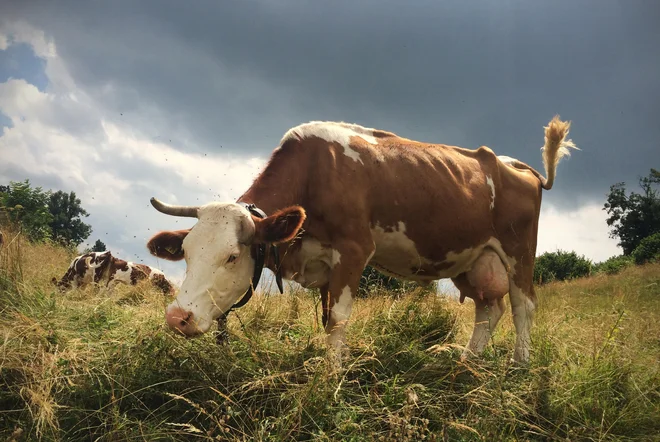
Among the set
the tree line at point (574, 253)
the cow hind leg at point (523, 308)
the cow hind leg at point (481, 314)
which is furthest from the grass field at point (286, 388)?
the tree line at point (574, 253)

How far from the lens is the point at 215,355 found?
3.66 m

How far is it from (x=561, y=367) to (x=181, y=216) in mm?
3803

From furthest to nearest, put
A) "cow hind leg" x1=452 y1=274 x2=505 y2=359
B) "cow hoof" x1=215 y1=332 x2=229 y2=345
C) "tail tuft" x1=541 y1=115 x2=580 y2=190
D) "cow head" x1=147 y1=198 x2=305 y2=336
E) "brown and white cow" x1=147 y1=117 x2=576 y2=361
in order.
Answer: "tail tuft" x1=541 y1=115 x2=580 y2=190 < "cow hind leg" x1=452 y1=274 x2=505 y2=359 < "cow hoof" x1=215 y1=332 x2=229 y2=345 < "brown and white cow" x1=147 y1=117 x2=576 y2=361 < "cow head" x1=147 y1=198 x2=305 y2=336

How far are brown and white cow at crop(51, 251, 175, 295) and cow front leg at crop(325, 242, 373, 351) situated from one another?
724 centimetres

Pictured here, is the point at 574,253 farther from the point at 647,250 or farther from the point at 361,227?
the point at 361,227

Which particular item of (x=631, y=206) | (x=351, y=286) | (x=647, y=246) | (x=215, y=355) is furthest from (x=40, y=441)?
(x=631, y=206)

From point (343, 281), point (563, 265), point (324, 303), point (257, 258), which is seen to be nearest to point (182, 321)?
point (257, 258)

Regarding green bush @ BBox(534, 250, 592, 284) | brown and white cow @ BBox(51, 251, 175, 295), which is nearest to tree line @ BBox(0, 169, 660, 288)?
green bush @ BBox(534, 250, 592, 284)

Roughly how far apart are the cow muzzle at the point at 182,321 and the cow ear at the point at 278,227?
2.86 ft

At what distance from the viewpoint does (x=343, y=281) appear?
4125 mm

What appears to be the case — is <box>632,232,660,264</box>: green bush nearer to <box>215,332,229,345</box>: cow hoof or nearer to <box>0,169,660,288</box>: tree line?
<box>0,169,660,288</box>: tree line

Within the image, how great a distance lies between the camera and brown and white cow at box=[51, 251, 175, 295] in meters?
10.8

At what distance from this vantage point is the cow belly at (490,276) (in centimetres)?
545

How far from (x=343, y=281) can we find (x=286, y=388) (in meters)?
1.21
